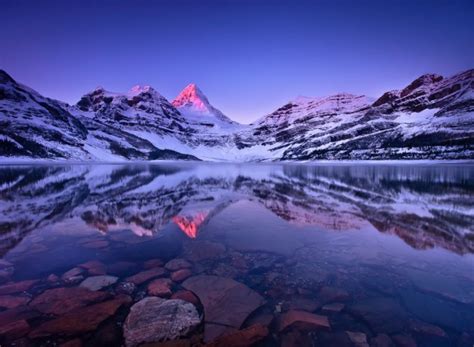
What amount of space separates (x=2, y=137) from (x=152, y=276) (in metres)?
212

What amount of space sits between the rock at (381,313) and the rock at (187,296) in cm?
422

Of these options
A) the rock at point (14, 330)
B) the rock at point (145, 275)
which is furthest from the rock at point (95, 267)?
the rock at point (14, 330)

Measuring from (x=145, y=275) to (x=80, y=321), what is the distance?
3013mm

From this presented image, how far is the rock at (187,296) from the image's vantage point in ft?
27.8

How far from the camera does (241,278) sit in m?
10.2

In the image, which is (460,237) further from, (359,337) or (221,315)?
(221,315)

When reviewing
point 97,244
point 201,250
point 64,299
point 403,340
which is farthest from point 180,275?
point 403,340

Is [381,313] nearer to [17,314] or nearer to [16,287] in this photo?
[17,314]

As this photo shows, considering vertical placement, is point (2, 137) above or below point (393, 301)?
above

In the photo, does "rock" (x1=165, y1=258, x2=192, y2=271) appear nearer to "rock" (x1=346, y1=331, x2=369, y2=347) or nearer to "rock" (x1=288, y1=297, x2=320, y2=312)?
"rock" (x1=288, y1=297, x2=320, y2=312)

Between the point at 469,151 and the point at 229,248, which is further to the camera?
the point at 469,151

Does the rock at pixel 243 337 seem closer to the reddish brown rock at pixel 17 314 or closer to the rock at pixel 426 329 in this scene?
the rock at pixel 426 329

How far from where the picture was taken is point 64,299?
8.31 meters

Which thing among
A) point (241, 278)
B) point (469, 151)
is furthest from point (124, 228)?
point (469, 151)
